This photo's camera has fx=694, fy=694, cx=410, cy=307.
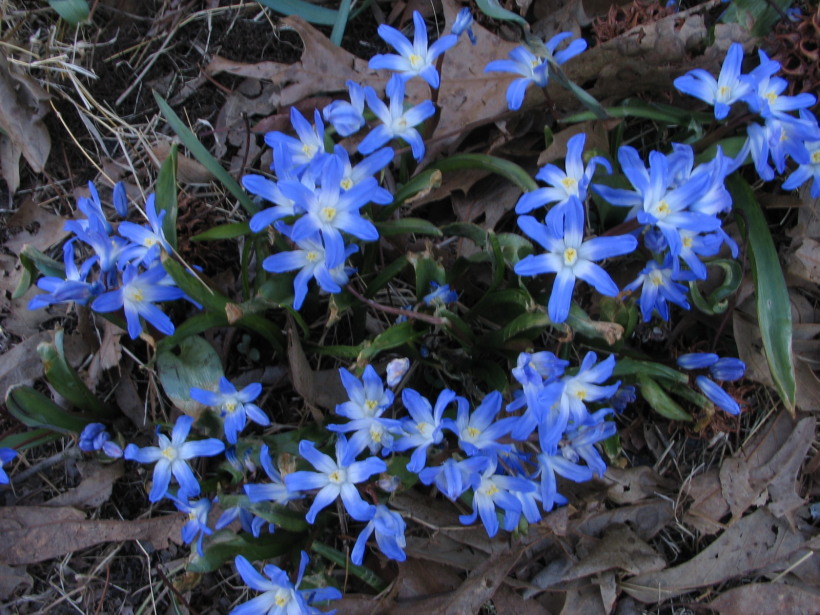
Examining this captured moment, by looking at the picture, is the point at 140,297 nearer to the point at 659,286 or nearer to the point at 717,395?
the point at 659,286

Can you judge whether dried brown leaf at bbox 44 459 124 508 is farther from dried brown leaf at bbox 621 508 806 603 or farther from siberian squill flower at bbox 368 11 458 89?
dried brown leaf at bbox 621 508 806 603

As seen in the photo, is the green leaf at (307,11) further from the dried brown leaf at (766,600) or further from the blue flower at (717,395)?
the dried brown leaf at (766,600)

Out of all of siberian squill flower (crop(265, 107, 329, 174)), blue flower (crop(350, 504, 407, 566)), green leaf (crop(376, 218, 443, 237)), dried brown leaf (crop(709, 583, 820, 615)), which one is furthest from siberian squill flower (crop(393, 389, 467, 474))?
dried brown leaf (crop(709, 583, 820, 615))

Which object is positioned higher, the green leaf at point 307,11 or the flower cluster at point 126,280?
the green leaf at point 307,11

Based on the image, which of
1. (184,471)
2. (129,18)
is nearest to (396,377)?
(184,471)

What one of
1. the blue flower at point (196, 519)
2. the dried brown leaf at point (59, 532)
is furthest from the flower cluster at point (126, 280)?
the dried brown leaf at point (59, 532)

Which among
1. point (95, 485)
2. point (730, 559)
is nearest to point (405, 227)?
point (95, 485)

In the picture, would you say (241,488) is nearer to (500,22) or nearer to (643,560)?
(643,560)
